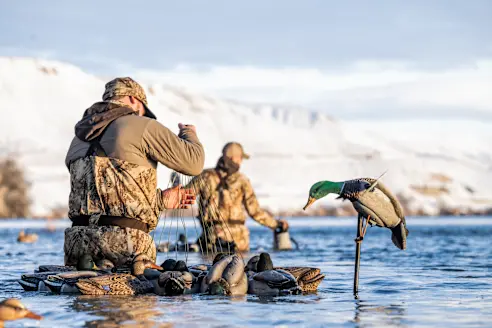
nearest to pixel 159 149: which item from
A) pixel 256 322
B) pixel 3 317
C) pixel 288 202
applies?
pixel 256 322

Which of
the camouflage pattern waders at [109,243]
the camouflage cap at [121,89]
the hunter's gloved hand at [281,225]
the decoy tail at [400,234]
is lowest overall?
the camouflage pattern waders at [109,243]

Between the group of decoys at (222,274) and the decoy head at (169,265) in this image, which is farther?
the decoy head at (169,265)

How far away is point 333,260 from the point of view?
18844mm

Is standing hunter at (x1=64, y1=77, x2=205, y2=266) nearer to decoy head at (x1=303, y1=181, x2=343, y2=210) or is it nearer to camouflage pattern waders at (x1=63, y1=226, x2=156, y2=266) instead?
camouflage pattern waders at (x1=63, y1=226, x2=156, y2=266)

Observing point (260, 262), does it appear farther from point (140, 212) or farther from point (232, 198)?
point (232, 198)

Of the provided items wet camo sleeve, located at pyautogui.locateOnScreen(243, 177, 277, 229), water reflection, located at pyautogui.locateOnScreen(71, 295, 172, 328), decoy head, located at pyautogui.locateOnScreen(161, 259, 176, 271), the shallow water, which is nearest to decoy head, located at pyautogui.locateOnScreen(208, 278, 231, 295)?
the shallow water

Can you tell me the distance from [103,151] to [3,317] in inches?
120

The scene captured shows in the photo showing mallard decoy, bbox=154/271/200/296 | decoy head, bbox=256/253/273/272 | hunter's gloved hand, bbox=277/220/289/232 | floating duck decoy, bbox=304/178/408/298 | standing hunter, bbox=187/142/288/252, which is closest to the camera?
floating duck decoy, bbox=304/178/408/298

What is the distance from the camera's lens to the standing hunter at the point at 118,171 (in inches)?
411

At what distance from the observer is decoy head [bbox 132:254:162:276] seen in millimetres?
10375

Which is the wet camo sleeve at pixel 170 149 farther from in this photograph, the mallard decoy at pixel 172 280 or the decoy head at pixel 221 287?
the decoy head at pixel 221 287

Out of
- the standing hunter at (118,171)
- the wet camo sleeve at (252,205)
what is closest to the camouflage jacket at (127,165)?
the standing hunter at (118,171)


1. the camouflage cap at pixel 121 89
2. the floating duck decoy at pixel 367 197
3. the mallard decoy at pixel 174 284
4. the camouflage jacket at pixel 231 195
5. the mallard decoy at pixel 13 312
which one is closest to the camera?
the mallard decoy at pixel 13 312

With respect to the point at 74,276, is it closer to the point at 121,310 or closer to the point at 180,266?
the point at 180,266
